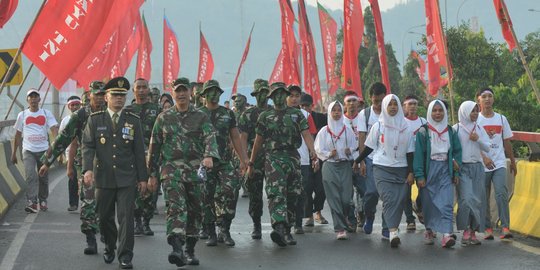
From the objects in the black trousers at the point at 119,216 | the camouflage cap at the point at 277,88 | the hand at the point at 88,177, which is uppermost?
the camouflage cap at the point at 277,88

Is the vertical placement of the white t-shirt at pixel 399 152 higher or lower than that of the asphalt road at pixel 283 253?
higher

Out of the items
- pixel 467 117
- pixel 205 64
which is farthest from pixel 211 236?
pixel 205 64

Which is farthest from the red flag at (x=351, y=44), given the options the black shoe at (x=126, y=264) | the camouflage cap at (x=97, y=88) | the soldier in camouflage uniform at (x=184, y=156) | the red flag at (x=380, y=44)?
the black shoe at (x=126, y=264)

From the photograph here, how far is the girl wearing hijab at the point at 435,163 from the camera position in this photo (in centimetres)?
1062

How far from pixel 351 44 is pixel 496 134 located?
6646 mm

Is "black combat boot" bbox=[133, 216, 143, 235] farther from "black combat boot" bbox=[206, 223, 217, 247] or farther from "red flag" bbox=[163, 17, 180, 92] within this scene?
"red flag" bbox=[163, 17, 180, 92]

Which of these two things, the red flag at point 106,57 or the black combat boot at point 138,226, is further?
the red flag at point 106,57

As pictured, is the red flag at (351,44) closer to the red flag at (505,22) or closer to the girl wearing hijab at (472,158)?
the red flag at (505,22)

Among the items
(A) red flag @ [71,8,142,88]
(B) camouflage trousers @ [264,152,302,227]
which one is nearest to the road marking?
(B) camouflage trousers @ [264,152,302,227]

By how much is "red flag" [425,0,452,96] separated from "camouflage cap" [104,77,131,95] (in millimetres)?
7258

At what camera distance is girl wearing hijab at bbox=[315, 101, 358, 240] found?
11.6 metres

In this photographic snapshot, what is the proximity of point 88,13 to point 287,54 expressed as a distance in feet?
39.4

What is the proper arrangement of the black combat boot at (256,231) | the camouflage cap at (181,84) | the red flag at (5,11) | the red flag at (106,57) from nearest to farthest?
the camouflage cap at (181,84), the black combat boot at (256,231), the red flag at (5,11), the red flag at (106,57)

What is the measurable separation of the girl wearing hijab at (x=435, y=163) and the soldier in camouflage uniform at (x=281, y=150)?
1226mm
